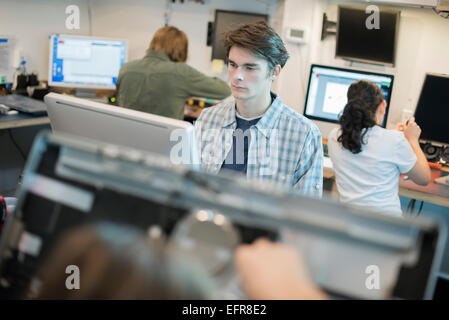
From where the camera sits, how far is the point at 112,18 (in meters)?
4.26

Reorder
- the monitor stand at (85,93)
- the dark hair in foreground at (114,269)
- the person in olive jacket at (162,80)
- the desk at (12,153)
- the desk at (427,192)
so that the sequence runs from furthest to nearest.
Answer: the monitor stand at (85,93), the desk at (12,153), the person in olive jacket at (162,80), the desk at (427,192), the dark hair in foreground at (114,269)

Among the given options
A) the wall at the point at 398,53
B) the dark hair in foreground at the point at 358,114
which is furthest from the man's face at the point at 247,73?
the wall at the point at 398,53

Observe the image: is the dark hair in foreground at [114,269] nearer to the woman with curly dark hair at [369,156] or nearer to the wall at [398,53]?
the woman with curly dark hair at [369,156]

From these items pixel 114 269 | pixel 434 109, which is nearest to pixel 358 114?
pixel 434 109

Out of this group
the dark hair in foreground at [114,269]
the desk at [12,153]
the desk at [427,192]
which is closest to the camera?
the dark hair in foreground at [114,269]

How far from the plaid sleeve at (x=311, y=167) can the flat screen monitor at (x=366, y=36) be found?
162cm

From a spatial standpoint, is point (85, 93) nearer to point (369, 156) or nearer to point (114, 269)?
point (369, 156)

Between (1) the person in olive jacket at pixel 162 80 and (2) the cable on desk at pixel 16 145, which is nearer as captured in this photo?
(1) the person in olive jacket at pixel 162 80

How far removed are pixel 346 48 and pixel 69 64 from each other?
6.79 feet

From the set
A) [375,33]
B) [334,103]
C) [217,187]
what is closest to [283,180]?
[217,187]

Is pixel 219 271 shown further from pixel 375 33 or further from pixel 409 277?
pixel 375 33

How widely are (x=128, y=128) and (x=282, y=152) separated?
649 millimetres

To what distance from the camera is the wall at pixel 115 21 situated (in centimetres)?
374

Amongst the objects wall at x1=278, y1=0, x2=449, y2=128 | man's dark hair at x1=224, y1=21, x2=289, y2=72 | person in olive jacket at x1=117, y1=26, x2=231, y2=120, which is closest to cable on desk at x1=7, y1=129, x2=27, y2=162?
person in olive jacket at x1=117, y1=26, x2=231, y2=120
